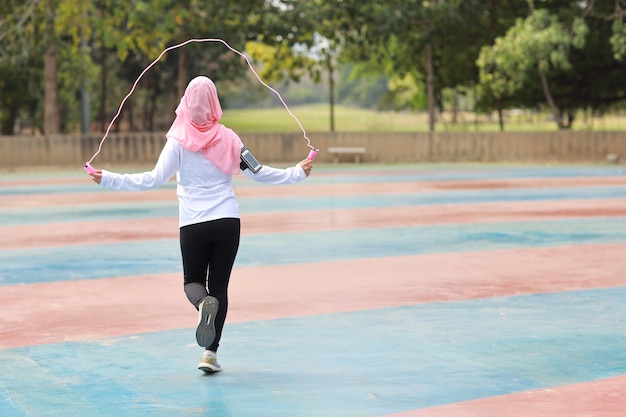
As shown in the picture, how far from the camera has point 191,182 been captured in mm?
7426

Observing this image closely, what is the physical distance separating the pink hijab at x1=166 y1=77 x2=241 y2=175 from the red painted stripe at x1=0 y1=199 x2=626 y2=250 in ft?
26.9

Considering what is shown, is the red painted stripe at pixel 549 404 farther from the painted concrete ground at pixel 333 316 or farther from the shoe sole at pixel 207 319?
the shoe sole at pixel 207 319

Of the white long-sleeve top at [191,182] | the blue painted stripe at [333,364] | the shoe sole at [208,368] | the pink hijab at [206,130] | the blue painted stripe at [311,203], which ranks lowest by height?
the blue painted stripe at [311,203]

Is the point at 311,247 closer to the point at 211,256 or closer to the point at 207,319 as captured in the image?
the point at 211,256

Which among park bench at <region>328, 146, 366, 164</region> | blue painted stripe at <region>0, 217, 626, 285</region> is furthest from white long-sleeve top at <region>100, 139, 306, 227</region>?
park bench at <region>328, 146, 366, 164</region>

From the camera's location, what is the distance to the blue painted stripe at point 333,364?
670cm

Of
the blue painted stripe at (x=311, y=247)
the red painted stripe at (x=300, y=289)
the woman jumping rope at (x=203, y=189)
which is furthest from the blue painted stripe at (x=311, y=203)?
the woman jumping rope at (x=203, y=189)

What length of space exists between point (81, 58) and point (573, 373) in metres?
35.7

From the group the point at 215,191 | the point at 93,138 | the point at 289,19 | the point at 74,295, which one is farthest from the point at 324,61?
the point at 215,191

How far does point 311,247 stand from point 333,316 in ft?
16.1

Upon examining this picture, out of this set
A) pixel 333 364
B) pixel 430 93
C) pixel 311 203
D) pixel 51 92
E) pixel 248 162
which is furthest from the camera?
pixel 430 93

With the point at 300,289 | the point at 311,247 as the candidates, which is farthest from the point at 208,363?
the point at 311,247

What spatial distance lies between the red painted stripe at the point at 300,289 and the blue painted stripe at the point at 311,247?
1.93 ft

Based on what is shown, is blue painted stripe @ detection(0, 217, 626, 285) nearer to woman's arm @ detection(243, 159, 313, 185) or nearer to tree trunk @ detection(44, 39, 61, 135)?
woman's arm @ detection(243, 159, 313, 185)
